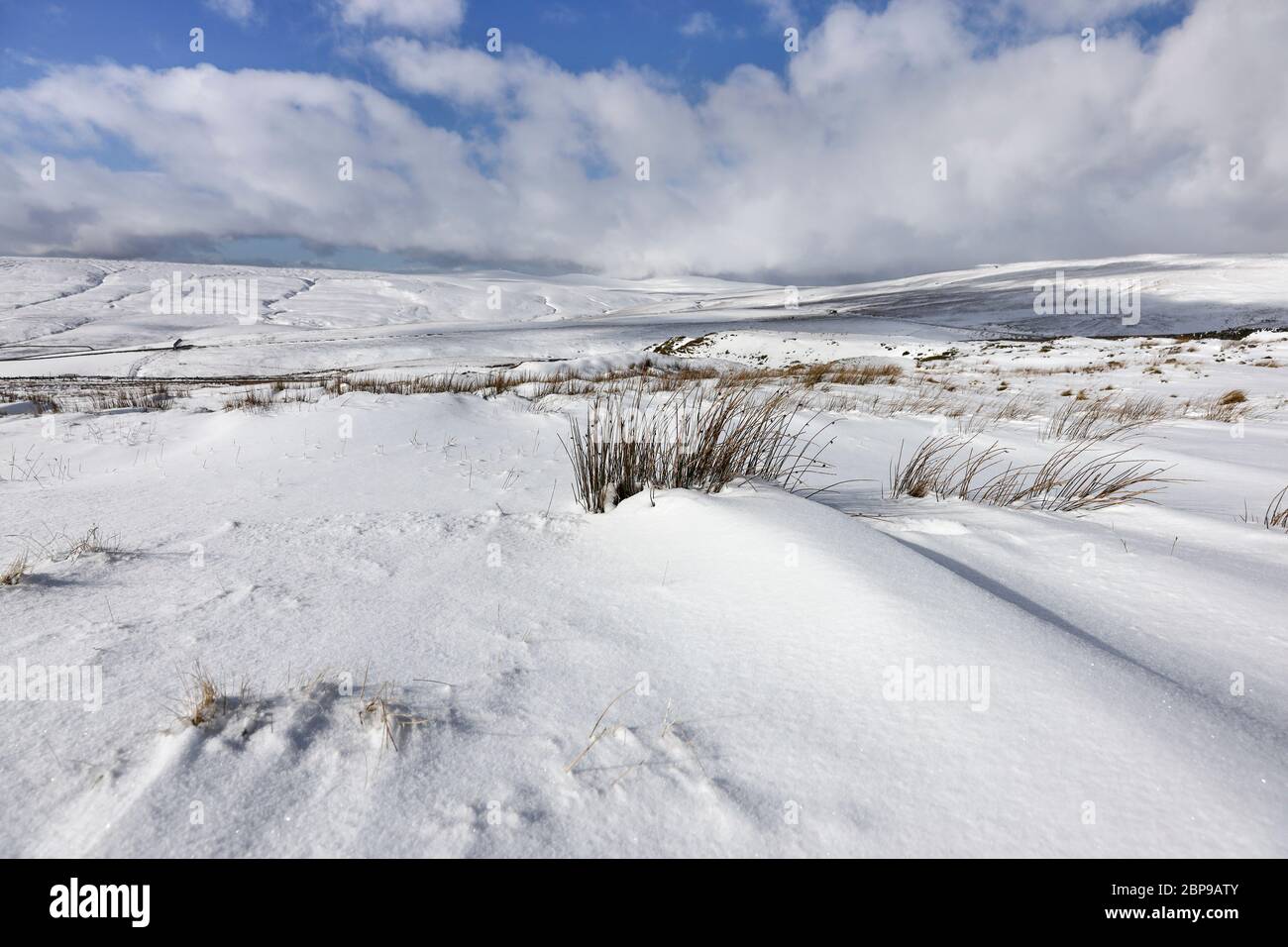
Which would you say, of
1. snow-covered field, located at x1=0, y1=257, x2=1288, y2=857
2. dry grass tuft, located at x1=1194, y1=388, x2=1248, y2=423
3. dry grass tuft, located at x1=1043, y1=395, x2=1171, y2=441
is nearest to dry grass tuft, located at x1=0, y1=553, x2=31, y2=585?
snow-covered field, located at x1=0, y1=257, x2=1288, y2=857

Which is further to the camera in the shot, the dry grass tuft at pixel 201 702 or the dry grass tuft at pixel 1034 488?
the dry grass tuft at pixel 1034 488

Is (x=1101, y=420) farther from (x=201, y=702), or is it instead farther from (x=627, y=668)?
(x=201, y=702)

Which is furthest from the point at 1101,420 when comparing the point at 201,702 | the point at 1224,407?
the point at 201,702

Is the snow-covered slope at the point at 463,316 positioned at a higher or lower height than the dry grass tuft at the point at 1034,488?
higher

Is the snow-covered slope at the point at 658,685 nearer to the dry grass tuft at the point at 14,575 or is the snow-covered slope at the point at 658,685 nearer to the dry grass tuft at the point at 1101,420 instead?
the dry grass tuft at the point at 14,575

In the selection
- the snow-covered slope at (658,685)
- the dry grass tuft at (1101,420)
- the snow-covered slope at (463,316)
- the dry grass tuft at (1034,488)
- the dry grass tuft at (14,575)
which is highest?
the snow-covered slope at (463,316)

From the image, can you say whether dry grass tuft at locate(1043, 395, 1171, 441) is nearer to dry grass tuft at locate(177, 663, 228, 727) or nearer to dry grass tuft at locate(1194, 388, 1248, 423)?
dry grass tuft at locate(1194, 388, 1248, 423)

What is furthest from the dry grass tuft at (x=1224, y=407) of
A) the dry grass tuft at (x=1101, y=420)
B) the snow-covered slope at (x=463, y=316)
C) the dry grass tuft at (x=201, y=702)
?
the snow-covered slope at (x=463, y=316)

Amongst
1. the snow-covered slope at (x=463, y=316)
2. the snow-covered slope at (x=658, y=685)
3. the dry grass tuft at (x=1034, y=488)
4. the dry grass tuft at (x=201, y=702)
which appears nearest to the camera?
the snow-covered slope at (x=658, y=685)

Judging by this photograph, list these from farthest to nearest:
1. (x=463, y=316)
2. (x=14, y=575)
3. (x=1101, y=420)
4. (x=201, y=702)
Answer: (x=463, y=316), (x=1101, y=420), (x=14, y=575), (x=201, y=702)

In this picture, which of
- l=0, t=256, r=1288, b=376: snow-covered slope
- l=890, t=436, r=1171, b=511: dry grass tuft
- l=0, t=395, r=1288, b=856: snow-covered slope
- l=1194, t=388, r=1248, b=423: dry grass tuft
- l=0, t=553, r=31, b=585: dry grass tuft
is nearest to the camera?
l=0, t=395, r=1288, b=856: snow-covered slope
